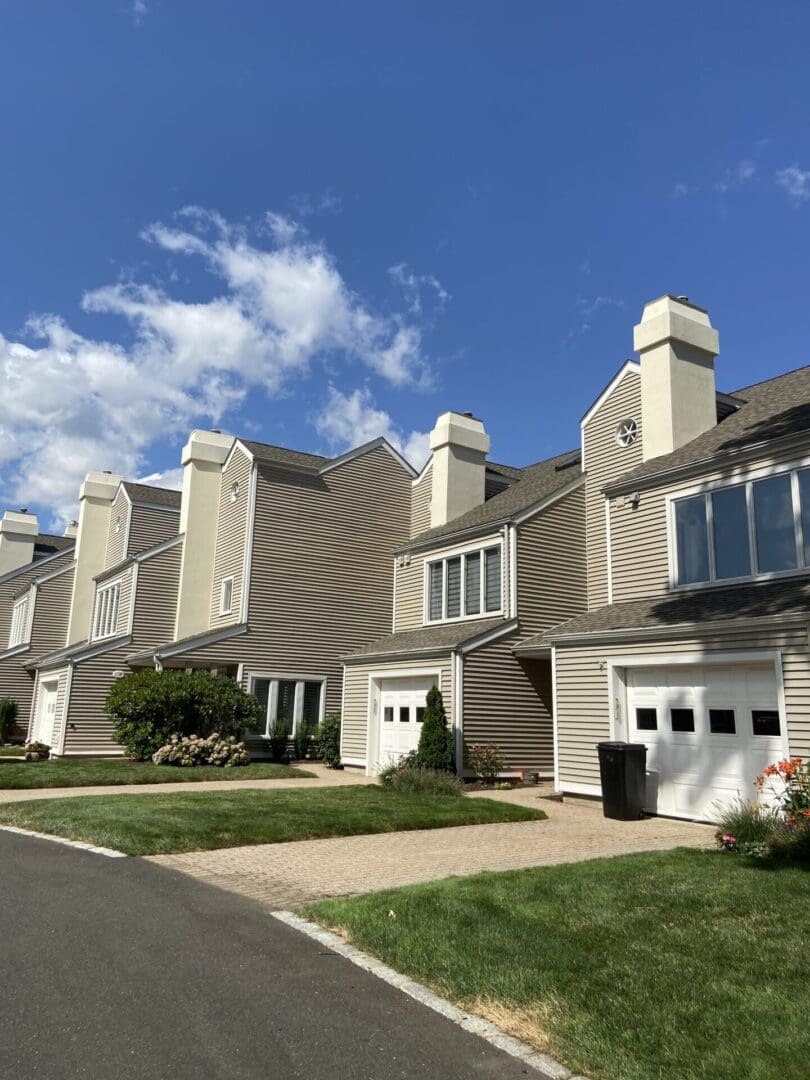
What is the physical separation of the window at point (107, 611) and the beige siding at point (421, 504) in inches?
413

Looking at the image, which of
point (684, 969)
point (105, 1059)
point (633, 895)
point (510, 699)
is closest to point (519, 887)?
point (633, 895)

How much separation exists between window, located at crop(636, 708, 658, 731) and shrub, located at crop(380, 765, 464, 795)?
12.7ft

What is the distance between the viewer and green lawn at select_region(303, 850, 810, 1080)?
417 cm

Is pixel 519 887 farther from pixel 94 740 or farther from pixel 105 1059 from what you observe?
pixel 94 740

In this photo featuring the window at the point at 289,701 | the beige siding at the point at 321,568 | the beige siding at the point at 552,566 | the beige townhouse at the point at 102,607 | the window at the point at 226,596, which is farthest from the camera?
the window at the point at 226,596

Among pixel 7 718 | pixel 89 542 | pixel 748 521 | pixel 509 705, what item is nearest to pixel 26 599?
pixel 89 542

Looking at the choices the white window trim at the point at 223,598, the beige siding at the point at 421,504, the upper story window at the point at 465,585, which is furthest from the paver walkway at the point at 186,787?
the beige siding at the point at 421,504

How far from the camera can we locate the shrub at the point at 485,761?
1762 centimetres

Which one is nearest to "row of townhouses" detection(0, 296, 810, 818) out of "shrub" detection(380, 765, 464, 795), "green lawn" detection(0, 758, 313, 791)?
"shrub" detection(380, 765, 464, 795)

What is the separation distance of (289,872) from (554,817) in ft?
19.6

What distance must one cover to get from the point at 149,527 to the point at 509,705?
17703 mm

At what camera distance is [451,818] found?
12648 mm

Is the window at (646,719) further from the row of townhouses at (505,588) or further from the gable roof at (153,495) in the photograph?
the gable roof at (153,495)

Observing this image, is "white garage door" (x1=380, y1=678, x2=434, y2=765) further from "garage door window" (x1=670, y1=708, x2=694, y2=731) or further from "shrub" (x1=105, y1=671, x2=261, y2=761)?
"garage door window" (x1=670, y1=708, x2=694, y2=731)
